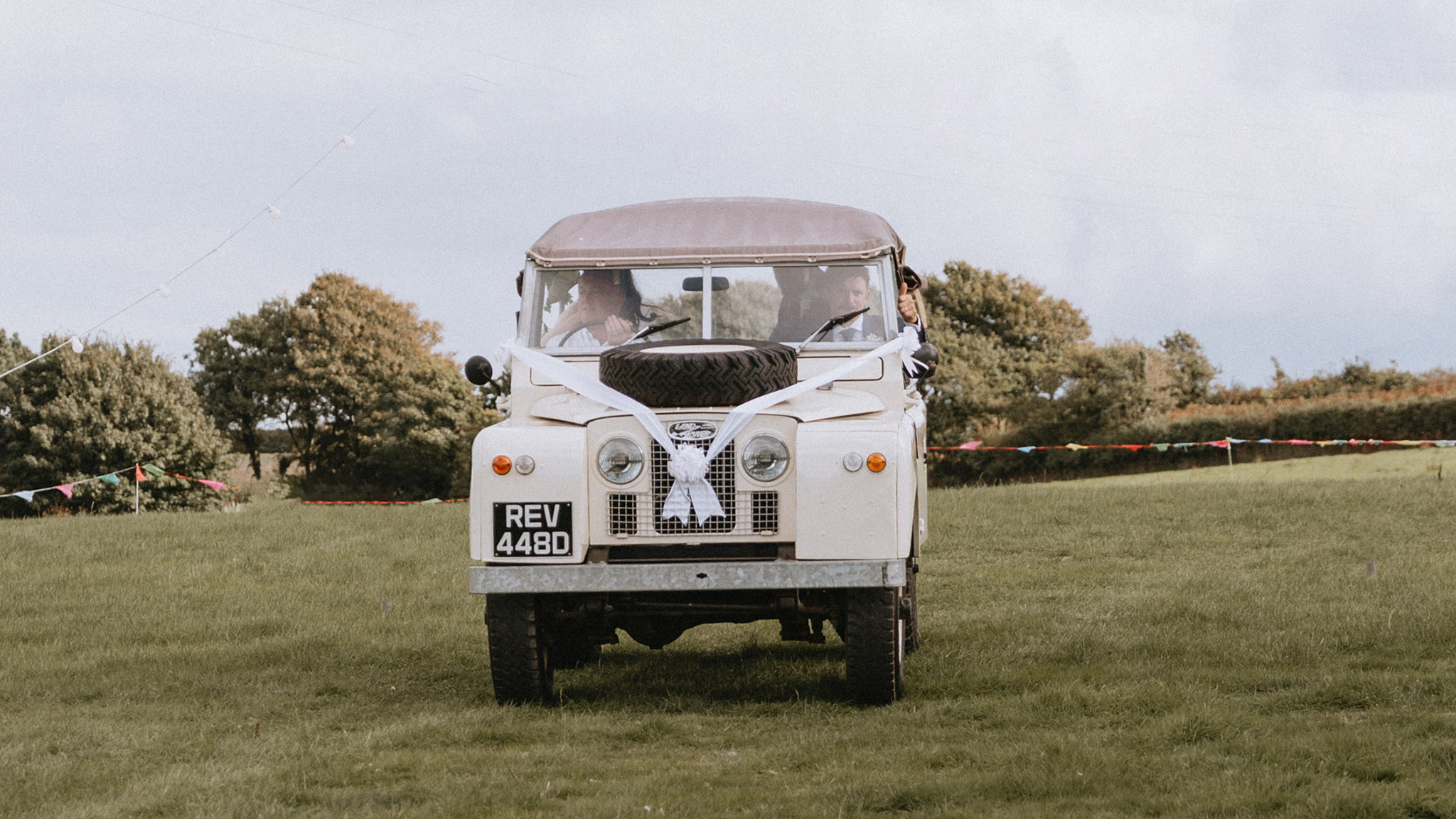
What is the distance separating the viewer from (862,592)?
7.42 m

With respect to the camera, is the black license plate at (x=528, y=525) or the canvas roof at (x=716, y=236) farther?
the canvas roof at (x=716, y=236)

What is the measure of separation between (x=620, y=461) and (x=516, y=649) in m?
1.16

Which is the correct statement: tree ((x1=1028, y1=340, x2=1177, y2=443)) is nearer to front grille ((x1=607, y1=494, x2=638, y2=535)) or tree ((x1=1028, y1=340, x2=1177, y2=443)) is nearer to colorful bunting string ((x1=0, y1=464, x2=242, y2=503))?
colorful bunting string ((x1=0, y1=464, x2=242, y2=503))

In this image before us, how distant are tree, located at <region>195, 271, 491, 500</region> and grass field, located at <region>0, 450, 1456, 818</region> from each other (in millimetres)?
36646

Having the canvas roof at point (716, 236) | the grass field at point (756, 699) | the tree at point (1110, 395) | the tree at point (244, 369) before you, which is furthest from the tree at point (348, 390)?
the canvas roof at point (716, 236)

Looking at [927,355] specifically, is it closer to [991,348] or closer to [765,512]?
[765,512]

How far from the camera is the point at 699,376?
24.7ft

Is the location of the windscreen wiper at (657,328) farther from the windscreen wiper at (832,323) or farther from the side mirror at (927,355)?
the side mirror at (927,355)

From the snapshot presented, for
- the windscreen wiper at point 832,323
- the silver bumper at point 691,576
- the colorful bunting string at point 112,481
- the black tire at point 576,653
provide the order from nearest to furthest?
1. the silver bumper at point 691,576
2. the windscreen wiper at point 832,323
3. the black tire at point 576,653
4. the colorful bunting string at point 112,481

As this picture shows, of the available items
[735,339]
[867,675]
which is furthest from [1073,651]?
[735,339]

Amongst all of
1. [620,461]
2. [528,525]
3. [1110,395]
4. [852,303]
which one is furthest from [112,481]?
[1110,395]

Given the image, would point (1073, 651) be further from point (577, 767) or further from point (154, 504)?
point (154, 504)

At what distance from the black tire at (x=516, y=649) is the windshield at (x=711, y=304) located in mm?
1738

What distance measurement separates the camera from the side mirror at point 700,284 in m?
8.63
